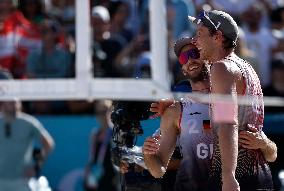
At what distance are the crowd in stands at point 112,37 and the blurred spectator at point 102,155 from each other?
37 centimetres

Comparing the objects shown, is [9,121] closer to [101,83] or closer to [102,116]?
[102,116]

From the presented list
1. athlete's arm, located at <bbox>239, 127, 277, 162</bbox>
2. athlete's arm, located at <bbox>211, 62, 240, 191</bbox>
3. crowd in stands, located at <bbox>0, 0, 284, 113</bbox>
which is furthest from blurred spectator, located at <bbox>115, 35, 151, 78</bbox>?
athlete's arm, located at <bbox>211, 62, 240, 191</bbox>

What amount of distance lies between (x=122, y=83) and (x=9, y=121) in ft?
9.91

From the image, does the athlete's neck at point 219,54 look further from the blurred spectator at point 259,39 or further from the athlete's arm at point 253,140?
the blurred spectator at point 259,39

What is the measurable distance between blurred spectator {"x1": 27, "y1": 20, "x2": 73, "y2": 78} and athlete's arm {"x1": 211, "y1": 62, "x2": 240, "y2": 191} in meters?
3.05

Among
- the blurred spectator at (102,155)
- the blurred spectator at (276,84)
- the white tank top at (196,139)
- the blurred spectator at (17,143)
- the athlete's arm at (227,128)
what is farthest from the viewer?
the blurred spectator at (276,84)

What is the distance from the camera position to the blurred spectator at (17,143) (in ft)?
28.7

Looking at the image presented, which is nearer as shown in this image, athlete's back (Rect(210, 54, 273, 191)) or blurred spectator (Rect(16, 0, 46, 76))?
athlete's back (Rect(210, 54, 273, 191))

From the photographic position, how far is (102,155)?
29.8ft

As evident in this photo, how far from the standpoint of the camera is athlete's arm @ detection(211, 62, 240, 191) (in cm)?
452

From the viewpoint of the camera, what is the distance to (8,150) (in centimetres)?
888

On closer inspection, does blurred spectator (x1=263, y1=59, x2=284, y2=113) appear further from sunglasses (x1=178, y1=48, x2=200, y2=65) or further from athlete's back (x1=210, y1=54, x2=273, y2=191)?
athlete's back (x1=210, y1=54, x2=273, y2=191)

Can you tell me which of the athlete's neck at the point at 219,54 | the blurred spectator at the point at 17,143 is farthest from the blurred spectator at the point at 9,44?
the athlete's neck at the point at 219,54

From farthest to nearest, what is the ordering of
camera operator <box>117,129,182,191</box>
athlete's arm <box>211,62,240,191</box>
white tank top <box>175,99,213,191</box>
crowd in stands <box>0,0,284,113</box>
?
crowd in stands <box>0,0,284,113</box> → camera operator <box>117,129,182,191</box> → white tank top <box>175,99,213,191</box> → athlete's arm <box>211,62,240,191</box>
